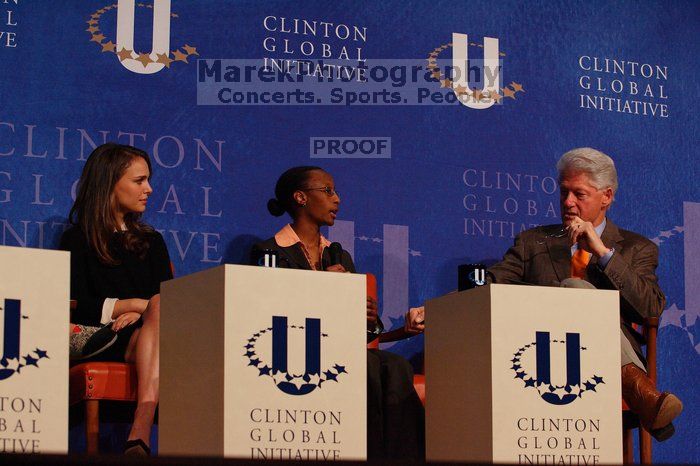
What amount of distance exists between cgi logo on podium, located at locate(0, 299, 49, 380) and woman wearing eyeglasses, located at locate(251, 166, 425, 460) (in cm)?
110

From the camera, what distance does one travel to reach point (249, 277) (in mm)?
3000

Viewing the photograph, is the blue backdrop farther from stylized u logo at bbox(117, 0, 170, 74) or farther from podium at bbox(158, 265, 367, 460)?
podium at bbox(158, 265, 367, 460)

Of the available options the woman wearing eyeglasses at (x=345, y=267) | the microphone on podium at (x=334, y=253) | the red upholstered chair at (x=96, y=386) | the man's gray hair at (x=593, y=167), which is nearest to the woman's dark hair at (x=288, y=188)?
the woman wearing eyeglasses at (x=345, y=267)


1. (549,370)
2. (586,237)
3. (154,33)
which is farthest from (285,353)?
(154,33)

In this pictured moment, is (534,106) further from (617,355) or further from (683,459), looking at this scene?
(617,355)

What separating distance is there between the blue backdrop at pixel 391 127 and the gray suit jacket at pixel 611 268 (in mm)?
546

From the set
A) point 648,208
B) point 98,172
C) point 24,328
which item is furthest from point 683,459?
point 24,328

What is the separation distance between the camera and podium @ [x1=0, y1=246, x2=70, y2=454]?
2.82 m

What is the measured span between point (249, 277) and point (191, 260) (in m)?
2.01

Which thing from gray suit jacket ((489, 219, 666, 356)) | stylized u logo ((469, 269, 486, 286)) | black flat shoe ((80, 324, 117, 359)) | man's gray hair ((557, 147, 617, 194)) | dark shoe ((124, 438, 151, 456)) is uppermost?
man's gray hair ((557, 147, 617, 194))

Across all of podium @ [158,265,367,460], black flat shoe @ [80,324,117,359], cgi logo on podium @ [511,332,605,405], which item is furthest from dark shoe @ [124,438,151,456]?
cgi logo on podium @ [511,332,605,405]

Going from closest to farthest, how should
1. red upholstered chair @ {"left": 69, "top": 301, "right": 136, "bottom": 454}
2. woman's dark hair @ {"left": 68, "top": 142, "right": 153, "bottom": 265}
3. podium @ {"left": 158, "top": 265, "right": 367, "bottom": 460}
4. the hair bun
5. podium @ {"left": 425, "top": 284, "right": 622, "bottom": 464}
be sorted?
podium @ {"left": 158, "top": 265, "right": 367, "bottom": 460}
podium @ {"left": 425, "top": 284, "right": 622, "bottom": 464}
red upholstered chair @ {"left": 69, "top": 301, "right": 136, "bottom": 454}
woman's dark hair @ {"left": 68, "top": 142, "right": 153, "bottom": 265}
the hair bun

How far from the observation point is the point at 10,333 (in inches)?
112

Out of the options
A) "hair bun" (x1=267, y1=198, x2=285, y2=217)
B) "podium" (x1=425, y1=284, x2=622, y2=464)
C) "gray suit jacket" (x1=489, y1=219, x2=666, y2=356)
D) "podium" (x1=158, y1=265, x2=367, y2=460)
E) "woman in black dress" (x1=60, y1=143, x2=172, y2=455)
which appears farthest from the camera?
"hair bun" (x1=267, y1=198, x2=285, y2=217)
